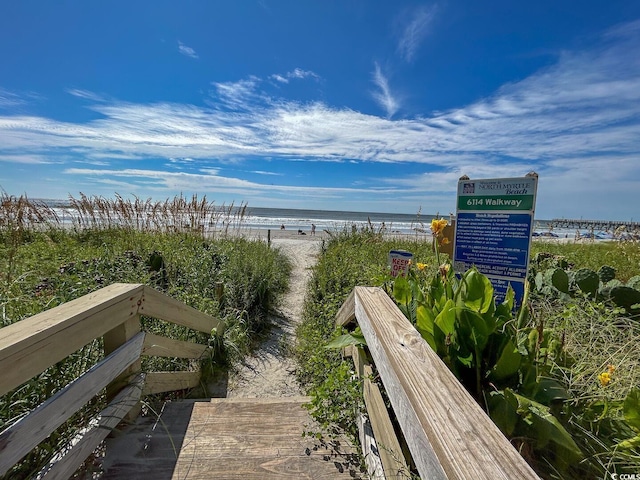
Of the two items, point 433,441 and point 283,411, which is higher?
point 433,441

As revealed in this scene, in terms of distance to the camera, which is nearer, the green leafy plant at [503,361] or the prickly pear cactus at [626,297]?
the green leafy plant at [503,361]

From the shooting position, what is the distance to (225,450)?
6.33 feet

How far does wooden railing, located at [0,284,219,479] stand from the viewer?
1.11 m

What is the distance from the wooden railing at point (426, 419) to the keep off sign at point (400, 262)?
82 centimetres

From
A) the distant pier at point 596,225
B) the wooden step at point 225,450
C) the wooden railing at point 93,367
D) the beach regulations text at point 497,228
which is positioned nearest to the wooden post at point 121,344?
the wooden railing at point 93,367

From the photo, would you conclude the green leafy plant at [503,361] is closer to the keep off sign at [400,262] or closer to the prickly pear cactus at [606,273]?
the keep off sign at [400,262]

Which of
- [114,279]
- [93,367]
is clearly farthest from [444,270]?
[114,279]

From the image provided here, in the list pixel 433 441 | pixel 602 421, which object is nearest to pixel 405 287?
pixel 602 421

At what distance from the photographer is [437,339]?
1354 mm

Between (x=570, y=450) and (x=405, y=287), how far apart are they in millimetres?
922

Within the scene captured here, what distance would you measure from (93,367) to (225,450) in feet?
3.01

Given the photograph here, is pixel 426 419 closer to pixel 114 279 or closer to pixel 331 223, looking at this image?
pixel 114 279

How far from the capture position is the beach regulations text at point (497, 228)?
227 cm

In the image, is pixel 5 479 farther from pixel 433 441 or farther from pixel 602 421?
pixel 602 421
